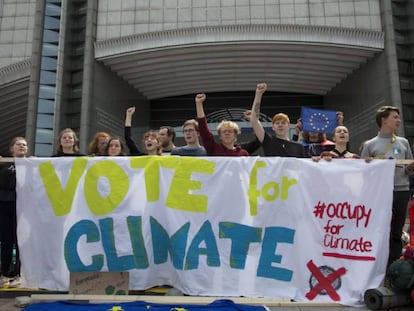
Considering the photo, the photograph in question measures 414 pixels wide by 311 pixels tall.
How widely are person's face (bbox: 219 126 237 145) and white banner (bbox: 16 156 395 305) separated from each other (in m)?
0.43

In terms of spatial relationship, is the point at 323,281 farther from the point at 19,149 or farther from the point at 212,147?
the point at 19,149

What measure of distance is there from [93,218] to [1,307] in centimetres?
115

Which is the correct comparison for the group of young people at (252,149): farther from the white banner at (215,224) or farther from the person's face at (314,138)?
the person's face at (314,138)

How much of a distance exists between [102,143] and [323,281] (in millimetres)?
3140

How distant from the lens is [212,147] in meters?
4.92

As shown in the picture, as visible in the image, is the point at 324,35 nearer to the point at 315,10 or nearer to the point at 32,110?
the point at 315,10

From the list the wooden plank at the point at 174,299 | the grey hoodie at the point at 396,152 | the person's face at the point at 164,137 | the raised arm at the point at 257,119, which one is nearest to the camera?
the wooden plank at the point at 174,299

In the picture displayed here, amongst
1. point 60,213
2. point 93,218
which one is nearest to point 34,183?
point 60,213

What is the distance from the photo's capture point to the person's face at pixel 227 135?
469 centimetres

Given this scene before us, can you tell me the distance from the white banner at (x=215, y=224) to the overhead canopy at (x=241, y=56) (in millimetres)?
17728

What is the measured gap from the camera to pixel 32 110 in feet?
70.6

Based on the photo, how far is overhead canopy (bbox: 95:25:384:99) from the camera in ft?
68.5

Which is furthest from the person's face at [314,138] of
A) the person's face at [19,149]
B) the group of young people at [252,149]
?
the person's face at [19,149]

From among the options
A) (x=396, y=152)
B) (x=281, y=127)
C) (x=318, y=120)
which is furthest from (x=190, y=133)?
(x=318, y=120)
